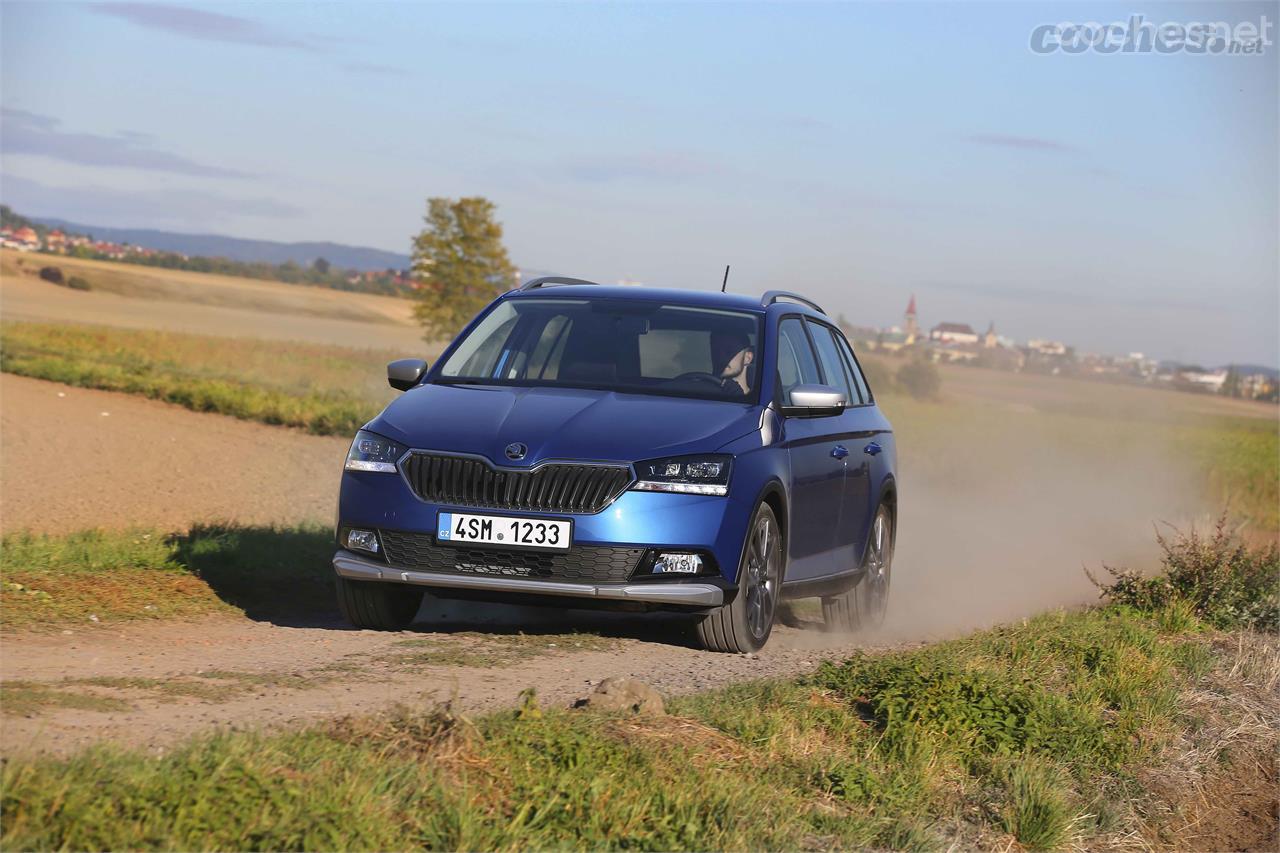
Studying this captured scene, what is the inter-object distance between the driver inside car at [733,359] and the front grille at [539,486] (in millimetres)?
1330

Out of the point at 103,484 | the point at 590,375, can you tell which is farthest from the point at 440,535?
the point at 103,484

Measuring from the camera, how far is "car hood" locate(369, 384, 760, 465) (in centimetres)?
782

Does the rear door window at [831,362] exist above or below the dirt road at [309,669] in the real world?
above

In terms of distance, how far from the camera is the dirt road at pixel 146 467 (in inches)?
543

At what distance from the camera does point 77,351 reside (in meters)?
42.7

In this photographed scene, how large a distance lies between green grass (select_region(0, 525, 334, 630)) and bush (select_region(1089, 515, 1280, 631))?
5349 millimetres

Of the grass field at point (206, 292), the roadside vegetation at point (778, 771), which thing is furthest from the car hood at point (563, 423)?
the grass field at point (206, 292)

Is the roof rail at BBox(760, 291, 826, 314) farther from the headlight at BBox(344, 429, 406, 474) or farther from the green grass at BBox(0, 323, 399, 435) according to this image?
the green grass at BBox(0, 323, 399, 435)

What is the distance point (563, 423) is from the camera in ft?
26.2

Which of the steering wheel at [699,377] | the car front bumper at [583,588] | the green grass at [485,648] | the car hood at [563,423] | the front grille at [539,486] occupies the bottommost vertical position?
the green grass at [485,648]

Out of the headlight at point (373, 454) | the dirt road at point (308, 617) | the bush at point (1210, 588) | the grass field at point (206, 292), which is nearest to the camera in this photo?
the dirt road at point (308, 617)

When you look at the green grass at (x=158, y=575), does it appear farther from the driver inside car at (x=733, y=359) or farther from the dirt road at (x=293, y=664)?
the driver inside car at (x=733, y=359)

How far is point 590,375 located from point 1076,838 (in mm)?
3796

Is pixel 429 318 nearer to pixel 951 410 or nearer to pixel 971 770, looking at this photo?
pixel 951 410
